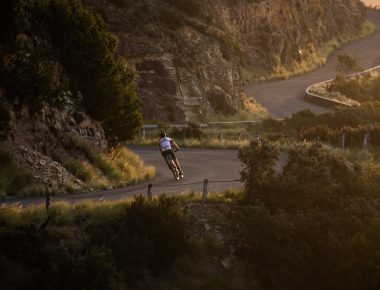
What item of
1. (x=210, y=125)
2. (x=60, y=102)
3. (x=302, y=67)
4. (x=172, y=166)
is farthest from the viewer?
(x=302, y=67)

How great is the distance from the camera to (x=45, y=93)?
74.6 ft

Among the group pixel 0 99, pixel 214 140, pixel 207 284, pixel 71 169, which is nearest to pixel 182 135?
pixel 214 140

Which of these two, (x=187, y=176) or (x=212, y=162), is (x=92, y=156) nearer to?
(x=187, y=176)

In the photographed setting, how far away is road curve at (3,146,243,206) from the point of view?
810 inches

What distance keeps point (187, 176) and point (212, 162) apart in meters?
4.88

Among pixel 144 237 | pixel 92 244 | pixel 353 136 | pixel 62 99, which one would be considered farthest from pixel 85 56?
pixel 353 136

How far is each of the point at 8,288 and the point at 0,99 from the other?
282 inches

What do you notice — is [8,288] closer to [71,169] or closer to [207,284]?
[207,284]

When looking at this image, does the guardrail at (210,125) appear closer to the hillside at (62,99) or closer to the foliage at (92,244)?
the hillside at (62,99)

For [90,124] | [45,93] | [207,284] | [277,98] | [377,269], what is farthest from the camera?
[277,98]

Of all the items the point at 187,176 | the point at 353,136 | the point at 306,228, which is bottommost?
the point at 306,228

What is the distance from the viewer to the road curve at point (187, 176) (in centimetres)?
2058

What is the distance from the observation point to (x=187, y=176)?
26984mm

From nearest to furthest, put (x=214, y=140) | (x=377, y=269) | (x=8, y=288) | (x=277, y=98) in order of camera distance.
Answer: (x=8, y=288), (x=377, y=269), (x=214, y=140), (x=277, y=98)
